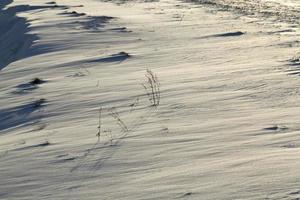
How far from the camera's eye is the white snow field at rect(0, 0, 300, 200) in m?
3.16

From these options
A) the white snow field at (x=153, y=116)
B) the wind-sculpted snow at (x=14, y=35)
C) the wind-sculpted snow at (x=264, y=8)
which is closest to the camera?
the white snow field at (x=153, y=116)

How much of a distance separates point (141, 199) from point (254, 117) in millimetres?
1634

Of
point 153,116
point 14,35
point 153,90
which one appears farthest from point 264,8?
point 153,116

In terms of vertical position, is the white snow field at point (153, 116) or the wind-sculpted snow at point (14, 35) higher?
the white snow field at point (153, 116)

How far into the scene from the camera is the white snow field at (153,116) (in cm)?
316

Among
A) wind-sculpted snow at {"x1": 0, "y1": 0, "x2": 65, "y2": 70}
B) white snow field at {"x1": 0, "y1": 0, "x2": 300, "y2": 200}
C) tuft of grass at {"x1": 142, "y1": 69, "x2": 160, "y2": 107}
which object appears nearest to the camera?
white snow field at {"x1": 0, "y1": 0, "x2": 300, "y2": 200}

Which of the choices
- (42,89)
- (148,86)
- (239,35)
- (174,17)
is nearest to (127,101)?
(148,86)

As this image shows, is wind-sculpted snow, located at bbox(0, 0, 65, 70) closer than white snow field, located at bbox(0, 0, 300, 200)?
No

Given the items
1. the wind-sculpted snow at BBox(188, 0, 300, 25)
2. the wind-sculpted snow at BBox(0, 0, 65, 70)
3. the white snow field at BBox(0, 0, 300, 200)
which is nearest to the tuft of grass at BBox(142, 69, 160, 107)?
the white snow field at BBox(0, 0, 300, 200)

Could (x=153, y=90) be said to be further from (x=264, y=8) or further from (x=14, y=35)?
(x=264, y=8)

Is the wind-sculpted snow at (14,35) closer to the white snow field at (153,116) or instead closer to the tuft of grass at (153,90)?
the white snow field at (153,116)

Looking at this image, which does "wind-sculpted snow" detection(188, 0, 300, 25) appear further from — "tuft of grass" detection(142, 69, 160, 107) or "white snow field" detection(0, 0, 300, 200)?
"tuft of grass" detection(142, 69, 160, 107)

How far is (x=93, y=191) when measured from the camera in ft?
10.2

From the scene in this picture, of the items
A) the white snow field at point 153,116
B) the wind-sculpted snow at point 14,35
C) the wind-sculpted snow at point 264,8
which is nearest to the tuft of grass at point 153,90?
the white snow field at point 153,116
